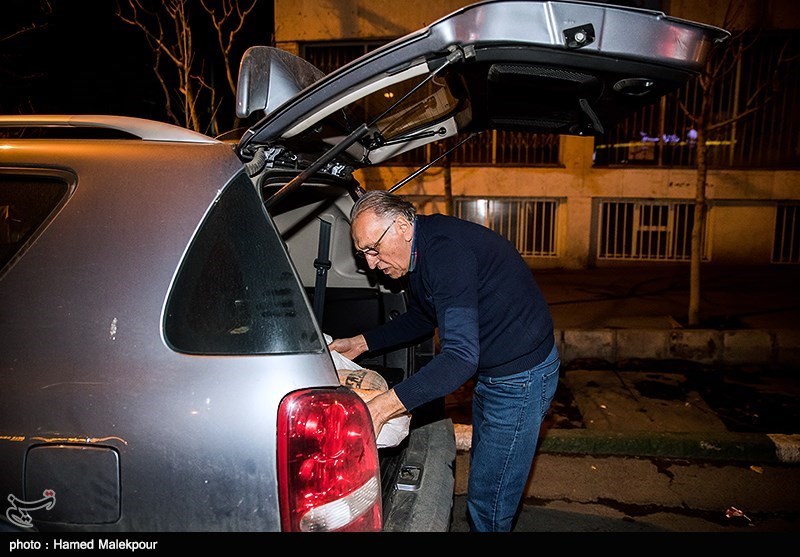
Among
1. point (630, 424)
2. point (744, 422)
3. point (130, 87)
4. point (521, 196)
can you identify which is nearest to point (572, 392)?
Result: point (630, 424)

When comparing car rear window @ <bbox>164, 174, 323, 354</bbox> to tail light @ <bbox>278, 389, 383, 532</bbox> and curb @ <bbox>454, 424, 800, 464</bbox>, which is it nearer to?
tail light @ <bbox>278, 389, 383, 532</bbox>

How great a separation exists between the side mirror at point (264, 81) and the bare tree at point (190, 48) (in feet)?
22.3

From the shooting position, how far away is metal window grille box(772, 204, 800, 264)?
37.2 ft

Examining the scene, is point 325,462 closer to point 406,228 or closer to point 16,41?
point 406,228

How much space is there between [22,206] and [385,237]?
4.10 feet

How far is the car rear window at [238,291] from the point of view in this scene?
60.3 inches

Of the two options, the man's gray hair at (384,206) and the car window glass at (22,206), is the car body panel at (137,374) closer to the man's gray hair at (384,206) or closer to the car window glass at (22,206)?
the car window glass at (22,206)

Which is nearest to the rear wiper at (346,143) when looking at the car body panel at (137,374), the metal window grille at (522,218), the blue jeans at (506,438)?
the car body panel at (137,374)

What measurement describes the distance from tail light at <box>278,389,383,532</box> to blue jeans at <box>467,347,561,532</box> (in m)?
0.92

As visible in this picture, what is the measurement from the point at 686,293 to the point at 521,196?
4.05 m

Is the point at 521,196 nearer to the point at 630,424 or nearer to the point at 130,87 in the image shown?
the point at 630,424

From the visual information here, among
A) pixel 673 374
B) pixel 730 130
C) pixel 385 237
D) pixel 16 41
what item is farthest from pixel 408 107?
pixel 730 130

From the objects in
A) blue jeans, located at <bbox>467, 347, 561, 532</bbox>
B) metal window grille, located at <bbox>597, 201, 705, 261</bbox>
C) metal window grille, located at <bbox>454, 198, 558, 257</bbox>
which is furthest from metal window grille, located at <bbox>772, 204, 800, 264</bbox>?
blue jeans, located at <bbox>467, 347, 561, 532</bbox>

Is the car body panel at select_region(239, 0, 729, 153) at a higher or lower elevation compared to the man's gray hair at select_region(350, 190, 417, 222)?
higher
